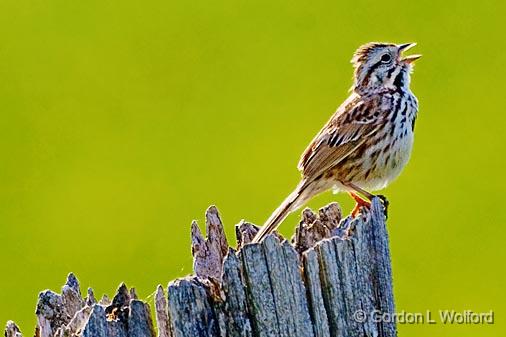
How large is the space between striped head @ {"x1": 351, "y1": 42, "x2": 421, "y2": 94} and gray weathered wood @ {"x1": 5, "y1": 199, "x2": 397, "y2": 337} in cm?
406

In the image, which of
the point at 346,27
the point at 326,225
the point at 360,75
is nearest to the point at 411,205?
the point at 346,27

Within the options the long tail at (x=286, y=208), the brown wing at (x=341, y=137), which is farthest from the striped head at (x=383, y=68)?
the long tail at (x=286, y=208)

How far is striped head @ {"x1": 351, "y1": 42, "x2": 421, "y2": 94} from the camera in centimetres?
1002

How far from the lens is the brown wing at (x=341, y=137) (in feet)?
30.8

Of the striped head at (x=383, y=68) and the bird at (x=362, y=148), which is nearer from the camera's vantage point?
the bird at (x=362, y=148)

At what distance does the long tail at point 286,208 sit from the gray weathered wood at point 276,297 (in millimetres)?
962

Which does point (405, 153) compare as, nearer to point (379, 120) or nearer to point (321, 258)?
point (379, 120)

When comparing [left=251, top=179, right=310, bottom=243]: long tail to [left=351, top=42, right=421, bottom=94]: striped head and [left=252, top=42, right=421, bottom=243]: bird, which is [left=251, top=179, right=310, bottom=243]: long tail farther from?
[left=351, top=42, right=421, bottom=94]: striped head

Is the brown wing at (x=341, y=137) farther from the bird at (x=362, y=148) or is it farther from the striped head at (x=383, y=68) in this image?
the striped head at (x=383, y=68)

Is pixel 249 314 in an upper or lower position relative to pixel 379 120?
lower

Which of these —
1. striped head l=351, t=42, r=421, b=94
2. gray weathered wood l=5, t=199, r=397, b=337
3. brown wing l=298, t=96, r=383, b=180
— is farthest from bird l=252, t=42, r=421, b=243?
gray weathered wood l=5, t=199, r=397, b=337

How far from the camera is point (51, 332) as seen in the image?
632cm

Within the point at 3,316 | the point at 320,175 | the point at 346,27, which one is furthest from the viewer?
the point at 346,27

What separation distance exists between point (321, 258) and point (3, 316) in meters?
9.61
